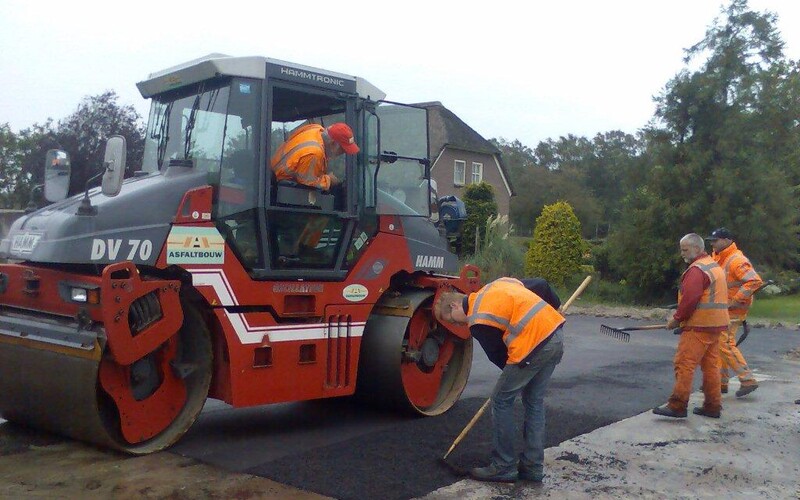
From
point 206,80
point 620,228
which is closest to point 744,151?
point 620,228

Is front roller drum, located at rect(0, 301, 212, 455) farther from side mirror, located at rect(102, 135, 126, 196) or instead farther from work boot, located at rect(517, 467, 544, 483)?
work boot, located at rect(517, 467, 544, 483)

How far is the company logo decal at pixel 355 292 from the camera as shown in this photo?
6920mm

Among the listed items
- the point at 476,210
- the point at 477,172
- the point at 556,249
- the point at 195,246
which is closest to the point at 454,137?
the point at 477,172

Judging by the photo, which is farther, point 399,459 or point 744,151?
point 744,151

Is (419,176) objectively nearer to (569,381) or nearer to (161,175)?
(161,175)

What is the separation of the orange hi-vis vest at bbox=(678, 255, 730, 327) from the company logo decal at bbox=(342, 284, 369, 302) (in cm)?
295

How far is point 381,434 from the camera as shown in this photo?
675 cm

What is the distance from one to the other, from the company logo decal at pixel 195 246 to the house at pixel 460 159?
30.0m

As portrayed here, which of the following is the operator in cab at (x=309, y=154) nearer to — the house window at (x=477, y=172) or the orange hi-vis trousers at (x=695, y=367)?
the orange hi-vis trousers at (x=695, y=367)

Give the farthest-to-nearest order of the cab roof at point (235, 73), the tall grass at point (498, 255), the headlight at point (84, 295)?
the tall grass at point (498, 255)
the cab roof at point (235, 73)
the headlight at point (84, 295)

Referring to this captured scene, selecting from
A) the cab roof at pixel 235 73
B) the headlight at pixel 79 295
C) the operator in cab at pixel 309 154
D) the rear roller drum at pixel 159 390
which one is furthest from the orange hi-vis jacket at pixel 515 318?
the headlight at pixel 79 295

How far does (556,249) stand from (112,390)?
18950mm

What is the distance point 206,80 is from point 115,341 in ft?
7.34

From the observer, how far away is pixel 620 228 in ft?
83.9
